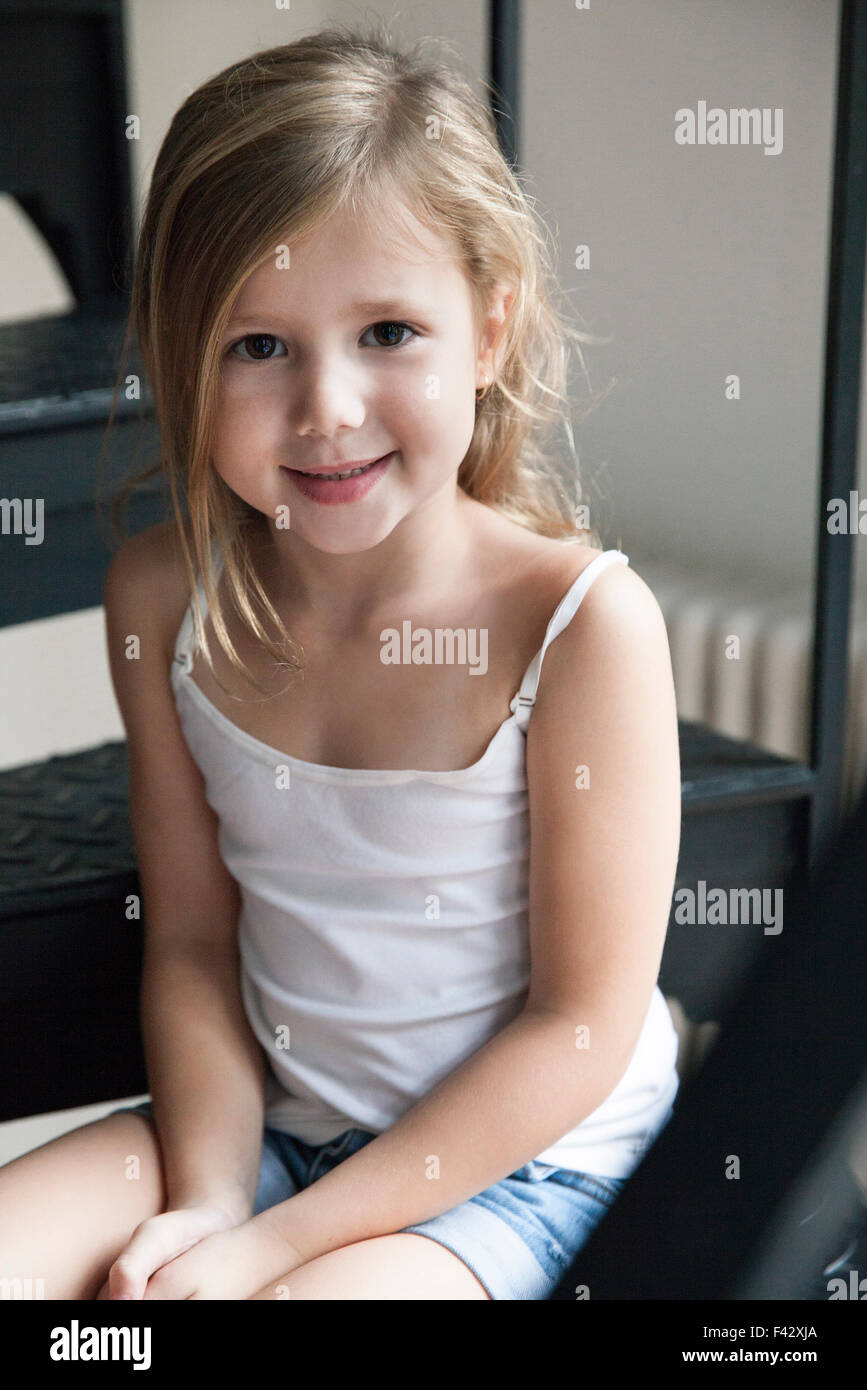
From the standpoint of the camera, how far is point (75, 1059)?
3.82 ft

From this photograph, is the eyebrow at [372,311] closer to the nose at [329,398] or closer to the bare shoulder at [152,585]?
the nose at [329,398]

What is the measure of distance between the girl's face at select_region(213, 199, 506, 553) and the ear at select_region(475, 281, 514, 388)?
3 cm

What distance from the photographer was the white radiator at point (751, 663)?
7.12ft

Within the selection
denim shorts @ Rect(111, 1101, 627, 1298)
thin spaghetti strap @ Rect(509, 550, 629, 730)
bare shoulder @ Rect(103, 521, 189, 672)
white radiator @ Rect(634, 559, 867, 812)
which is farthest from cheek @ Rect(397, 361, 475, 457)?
white radiator @ Rect(634, 559, 867, 812)

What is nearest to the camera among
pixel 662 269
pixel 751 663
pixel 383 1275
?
pixel 383 1275

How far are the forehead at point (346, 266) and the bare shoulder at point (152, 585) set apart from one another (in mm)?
246

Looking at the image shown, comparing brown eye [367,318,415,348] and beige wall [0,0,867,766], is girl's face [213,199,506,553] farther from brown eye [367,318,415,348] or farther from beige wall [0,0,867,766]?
beige wall [0,0,867,766]

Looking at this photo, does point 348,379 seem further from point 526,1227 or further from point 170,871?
point 526,1227

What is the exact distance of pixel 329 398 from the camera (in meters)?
0.83

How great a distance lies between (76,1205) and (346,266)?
58 centimetres

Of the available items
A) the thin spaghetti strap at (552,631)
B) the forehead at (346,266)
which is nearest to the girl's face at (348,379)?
the forehead at (346,266)

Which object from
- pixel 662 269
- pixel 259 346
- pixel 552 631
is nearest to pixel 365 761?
pixel 552 631

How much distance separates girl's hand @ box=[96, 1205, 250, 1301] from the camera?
82 cm
